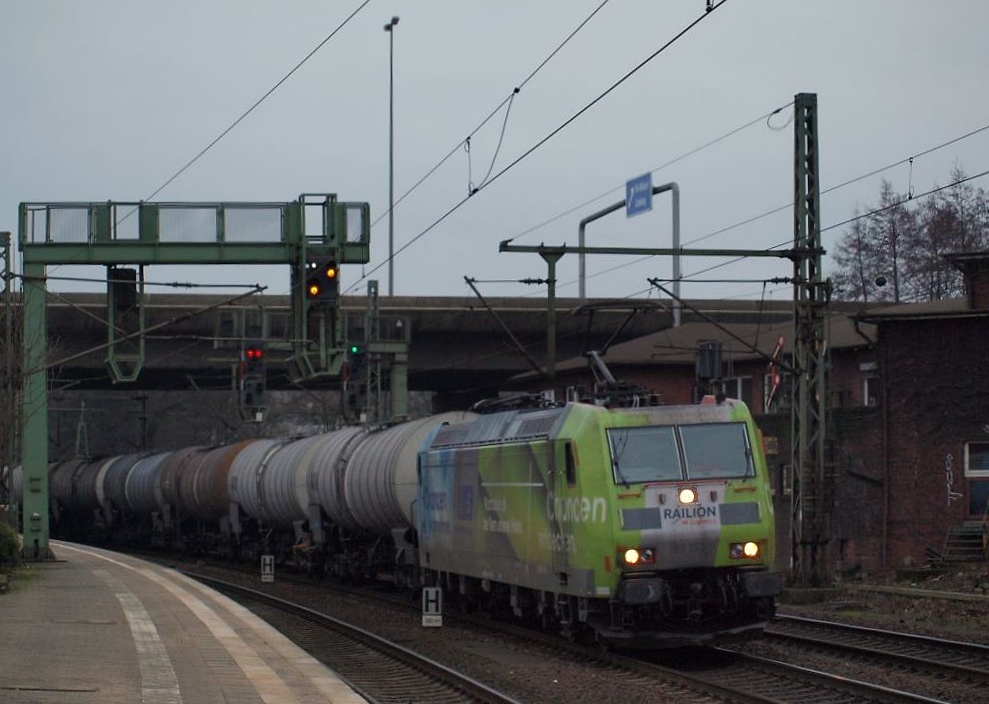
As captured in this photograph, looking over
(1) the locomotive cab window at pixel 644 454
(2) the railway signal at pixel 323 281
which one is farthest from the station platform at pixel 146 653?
(2) the railway signal at pixel 323 281

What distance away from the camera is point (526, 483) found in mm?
18750

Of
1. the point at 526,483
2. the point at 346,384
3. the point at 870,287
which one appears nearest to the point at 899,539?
the point at 346,384

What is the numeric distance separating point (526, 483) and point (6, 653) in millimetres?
6489

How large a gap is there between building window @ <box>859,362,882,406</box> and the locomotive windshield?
25.3 metres

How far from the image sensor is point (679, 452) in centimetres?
1694

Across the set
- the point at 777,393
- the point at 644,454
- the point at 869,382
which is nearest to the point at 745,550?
the point at 644,454

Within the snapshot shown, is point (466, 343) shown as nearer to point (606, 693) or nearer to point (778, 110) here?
point (778, 110)

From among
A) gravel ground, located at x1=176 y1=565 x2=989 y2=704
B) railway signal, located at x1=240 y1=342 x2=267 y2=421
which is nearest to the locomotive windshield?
gravel ground, located at x1=176 y1=565 x2=989 y2=704

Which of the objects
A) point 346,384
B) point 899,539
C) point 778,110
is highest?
point 778,110

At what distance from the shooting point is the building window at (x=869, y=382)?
41.6 m

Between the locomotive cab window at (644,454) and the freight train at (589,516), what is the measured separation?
16mm

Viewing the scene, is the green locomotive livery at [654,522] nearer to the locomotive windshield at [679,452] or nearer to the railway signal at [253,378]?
the locomotive windshield at [679,452]

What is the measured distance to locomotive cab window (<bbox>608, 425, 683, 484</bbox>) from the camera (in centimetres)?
1662

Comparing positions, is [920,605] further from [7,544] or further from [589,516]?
[7,544]
